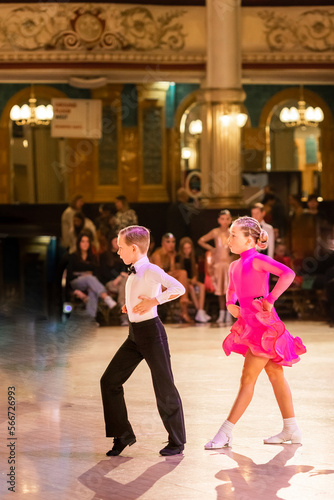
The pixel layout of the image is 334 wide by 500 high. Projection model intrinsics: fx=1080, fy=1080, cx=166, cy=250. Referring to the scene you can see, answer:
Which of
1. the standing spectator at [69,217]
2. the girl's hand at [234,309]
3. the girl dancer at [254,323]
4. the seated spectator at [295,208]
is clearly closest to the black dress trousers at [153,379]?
the girl dancer at [254,323]

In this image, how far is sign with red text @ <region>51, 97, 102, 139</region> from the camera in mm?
18391

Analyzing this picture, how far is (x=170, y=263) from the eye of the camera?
50.4 ft

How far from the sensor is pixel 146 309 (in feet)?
22.3

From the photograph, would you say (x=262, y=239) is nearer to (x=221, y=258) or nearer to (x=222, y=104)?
(x=221, y=258)

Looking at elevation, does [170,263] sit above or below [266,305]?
below

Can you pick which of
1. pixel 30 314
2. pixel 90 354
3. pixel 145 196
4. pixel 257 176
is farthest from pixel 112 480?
pixel 145 196

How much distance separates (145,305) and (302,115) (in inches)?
687

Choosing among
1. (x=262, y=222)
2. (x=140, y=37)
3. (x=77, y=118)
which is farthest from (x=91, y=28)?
(x=262, y=222)

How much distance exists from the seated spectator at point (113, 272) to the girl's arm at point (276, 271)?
8.45 m

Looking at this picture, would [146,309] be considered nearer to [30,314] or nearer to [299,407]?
[299,407]

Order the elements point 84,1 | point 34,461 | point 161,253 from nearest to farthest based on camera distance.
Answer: point 34,461, point 161,253, point 84,1

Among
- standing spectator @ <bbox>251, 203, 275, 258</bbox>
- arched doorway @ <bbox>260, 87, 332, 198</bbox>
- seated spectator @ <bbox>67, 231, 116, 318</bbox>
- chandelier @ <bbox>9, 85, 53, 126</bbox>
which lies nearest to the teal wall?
arched doorway @ <bbox>260, 87, 332, 198</bbox>

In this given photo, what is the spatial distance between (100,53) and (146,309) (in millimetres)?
11067

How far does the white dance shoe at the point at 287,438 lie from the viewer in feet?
23.5
